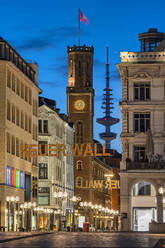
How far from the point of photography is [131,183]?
7869 centimetres

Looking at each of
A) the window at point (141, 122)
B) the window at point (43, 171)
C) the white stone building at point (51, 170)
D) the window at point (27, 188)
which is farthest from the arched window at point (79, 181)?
the window at point (141, 122)

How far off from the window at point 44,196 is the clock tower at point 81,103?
51892 mm

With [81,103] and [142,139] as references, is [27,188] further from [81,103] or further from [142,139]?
[81,103]

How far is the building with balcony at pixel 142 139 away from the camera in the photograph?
7819 cm

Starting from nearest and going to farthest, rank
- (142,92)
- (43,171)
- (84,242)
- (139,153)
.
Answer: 1. (84,242)
2. (139,153)
3. (142,92)
4. (43,171)

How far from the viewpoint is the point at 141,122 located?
8194 cm

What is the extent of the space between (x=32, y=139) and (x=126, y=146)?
15804 mm

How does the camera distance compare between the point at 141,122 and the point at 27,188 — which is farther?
the point at 27,188

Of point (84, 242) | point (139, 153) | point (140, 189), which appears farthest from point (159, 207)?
point (84, 242)

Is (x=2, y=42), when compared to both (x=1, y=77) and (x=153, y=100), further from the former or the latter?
(x=153, y=100)

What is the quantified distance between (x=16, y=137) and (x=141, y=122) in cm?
1526

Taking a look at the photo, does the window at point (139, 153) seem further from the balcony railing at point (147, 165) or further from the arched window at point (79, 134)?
the arched window at point (79, 134)

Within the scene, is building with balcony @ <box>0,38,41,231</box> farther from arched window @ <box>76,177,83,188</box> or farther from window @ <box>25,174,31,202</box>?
arched window @ <box>76,177,83,188</box>

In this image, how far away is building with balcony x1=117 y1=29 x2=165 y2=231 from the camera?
257 ft
